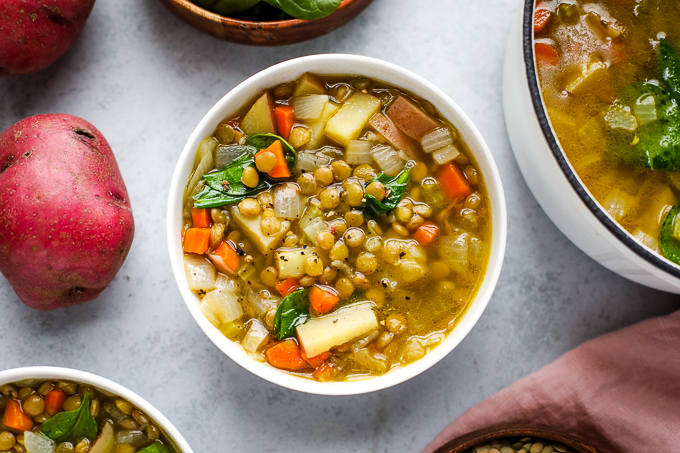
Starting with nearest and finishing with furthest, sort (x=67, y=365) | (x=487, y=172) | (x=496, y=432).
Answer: (x=487, y=172) → (x=496, y=432) → (x=67, y=365)

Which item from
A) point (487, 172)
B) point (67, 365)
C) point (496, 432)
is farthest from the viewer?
point (67, 365)

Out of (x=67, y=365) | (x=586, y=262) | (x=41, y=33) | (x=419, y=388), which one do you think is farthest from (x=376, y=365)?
(x=41, y=33)

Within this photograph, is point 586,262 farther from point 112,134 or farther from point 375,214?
point 112,134

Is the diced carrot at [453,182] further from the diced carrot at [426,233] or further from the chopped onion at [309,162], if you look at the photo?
the chopped onion at [309,162]

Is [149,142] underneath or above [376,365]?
above

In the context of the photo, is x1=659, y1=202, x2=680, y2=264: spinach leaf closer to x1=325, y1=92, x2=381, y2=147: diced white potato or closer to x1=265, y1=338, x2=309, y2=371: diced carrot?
x1=325, y1=92, x2=381, y2=147: diced white potato

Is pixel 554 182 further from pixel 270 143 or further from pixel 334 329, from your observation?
pixel 270 143
